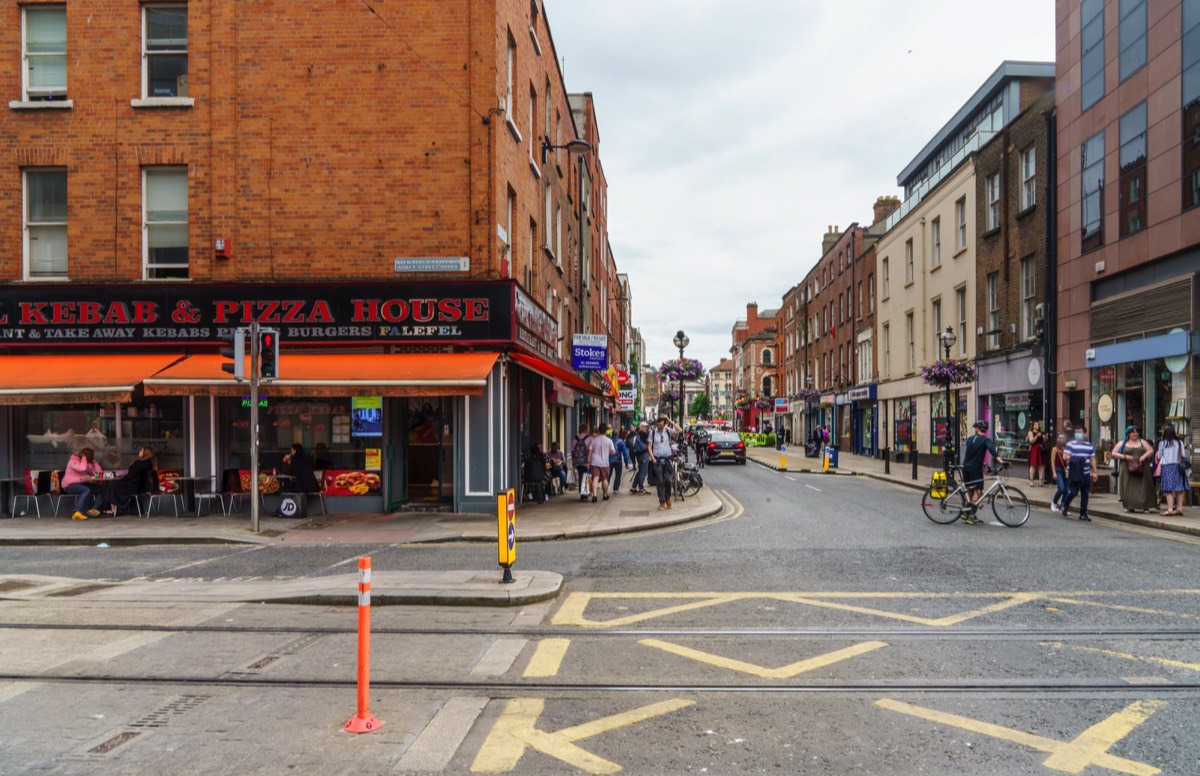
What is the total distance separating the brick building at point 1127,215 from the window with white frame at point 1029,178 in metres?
1.17

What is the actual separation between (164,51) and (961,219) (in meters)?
25.8

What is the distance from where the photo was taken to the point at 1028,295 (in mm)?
24953

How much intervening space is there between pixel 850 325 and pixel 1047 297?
23.6 m

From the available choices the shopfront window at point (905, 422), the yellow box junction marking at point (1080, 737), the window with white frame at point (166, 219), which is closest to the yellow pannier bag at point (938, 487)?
the yellow box junction marking at point (1080, 737)

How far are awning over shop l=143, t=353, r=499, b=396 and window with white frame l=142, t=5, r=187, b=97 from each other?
5.63 metres

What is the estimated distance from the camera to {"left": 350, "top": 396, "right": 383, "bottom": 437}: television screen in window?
1582 cm

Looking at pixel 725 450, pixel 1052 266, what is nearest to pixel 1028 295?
pixel 1052 266

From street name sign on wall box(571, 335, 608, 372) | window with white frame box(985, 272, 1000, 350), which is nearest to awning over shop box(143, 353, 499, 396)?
street name sign on wall box(571, 335, 608, 372)

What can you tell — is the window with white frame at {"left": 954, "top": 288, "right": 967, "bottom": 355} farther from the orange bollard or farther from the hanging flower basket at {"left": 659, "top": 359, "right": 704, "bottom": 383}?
the orange bollard

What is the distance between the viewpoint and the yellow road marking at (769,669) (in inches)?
231

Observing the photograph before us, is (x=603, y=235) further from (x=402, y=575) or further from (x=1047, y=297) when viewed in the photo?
(x=402, y=575)

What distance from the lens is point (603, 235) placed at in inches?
1834

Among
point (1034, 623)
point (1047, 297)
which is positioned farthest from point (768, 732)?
point (1047, 297)

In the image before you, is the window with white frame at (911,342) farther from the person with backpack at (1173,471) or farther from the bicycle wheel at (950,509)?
the bicycle wheel at (950,509)
